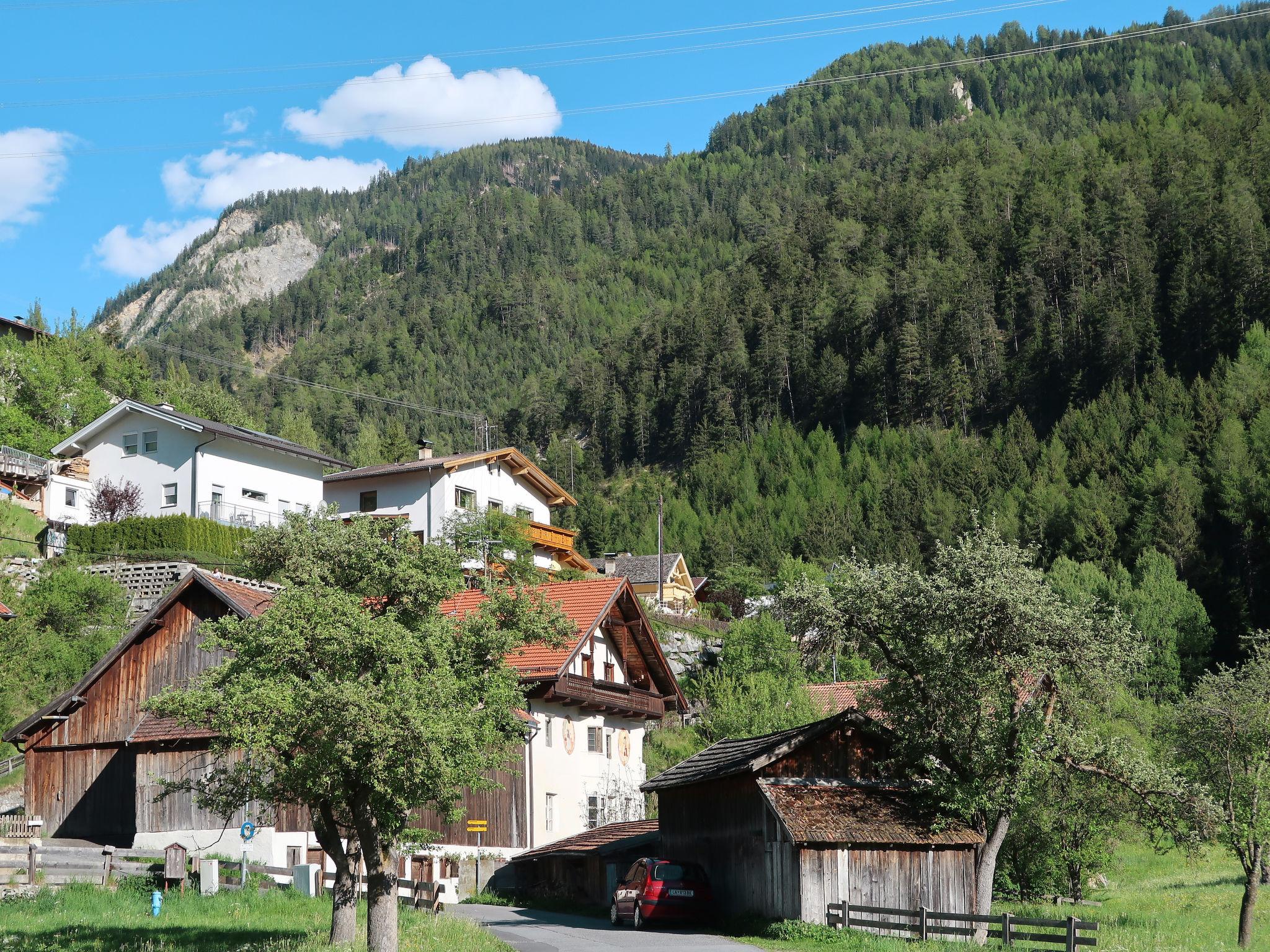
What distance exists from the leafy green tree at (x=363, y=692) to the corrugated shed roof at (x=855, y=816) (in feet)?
24.9

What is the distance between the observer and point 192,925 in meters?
23.0

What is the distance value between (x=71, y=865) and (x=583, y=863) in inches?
520

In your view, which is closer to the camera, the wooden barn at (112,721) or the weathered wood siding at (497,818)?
the wooden barn at (112,721)

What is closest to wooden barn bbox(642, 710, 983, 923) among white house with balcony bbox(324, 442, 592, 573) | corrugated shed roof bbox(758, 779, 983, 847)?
corrugated shed roof bbox(758, 779, 983, 847)

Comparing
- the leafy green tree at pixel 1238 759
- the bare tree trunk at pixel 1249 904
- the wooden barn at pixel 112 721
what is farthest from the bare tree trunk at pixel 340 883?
the bare tree trunk at pixel 1249 904

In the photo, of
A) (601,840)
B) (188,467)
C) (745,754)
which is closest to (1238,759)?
(745,754)

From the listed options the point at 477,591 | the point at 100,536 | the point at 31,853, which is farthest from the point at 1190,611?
the point at 31,853

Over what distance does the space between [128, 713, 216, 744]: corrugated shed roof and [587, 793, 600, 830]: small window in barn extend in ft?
41.4

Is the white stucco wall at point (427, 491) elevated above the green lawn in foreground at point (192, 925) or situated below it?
above

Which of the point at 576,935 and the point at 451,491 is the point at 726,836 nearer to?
the point at 576,935

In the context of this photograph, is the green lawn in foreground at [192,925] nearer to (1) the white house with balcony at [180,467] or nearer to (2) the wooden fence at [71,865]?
(2) the wooden fence at [71,865]

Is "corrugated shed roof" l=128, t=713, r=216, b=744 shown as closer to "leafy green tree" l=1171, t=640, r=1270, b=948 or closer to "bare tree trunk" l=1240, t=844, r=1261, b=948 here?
"leafy green tree" l=1171, t=640, r=1270, b=948

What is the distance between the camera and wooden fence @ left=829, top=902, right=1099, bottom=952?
1970 centimetres

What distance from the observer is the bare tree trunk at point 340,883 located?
2012 cm
